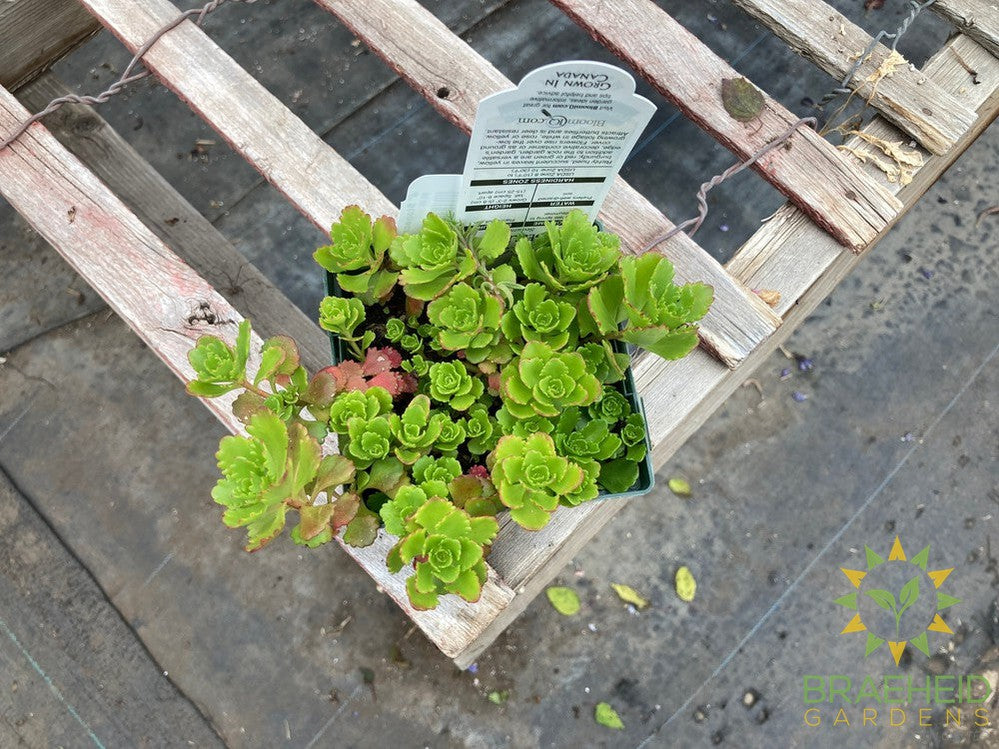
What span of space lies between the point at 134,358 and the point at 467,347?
148 centimetres

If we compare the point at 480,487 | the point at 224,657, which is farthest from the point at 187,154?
the point at 480,487

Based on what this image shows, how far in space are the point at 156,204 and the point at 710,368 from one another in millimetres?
1123

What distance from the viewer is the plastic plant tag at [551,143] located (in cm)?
83

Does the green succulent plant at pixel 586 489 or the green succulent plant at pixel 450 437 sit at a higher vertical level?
the green succulent plant at pixel 586 489

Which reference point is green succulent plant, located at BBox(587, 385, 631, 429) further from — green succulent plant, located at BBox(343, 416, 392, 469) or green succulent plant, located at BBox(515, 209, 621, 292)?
green succulent plant, located at BBox(343, 416, 392, 469)

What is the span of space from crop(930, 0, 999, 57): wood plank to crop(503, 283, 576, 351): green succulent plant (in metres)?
0.86

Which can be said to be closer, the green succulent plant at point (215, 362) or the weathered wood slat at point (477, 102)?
the green succulent plant at point (215, 362)

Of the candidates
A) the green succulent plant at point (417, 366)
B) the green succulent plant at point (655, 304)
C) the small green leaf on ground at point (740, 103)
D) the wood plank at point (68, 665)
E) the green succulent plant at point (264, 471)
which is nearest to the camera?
the green succulent plant at point (264, 471)

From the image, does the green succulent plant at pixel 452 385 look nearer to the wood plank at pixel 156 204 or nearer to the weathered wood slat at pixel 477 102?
the weathered wood slat at pixel 477 102

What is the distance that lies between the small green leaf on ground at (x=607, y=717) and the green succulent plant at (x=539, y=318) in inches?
51.2

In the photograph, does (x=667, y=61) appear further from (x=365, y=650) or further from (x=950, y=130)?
(x=365, y=650)

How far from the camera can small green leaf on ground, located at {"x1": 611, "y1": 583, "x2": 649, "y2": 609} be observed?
6.41 ft

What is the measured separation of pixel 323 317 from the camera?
3.16 ft

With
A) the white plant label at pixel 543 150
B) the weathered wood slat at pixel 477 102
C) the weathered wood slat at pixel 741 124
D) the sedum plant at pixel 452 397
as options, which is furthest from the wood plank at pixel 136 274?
the weathered wood slat at pixel 741 124
